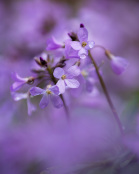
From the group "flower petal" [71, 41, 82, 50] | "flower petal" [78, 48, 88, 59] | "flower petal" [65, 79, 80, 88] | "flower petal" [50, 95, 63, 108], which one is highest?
"flower petal" [71, 41, 82, 50]

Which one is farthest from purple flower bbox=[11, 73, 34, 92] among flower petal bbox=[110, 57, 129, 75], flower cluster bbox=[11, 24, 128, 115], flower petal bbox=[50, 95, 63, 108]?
flower petal bbox=[110, 57, 129, 75]

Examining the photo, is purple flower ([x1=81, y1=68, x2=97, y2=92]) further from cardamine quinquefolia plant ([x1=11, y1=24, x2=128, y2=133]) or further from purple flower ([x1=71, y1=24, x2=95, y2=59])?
purple flower ([x1=71, y1=24, x2=95, y2=59])

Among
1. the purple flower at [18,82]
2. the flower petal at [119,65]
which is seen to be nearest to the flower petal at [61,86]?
the purple flower at [18,82]

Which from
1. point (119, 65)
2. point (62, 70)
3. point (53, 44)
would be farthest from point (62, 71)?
point (119, 65)

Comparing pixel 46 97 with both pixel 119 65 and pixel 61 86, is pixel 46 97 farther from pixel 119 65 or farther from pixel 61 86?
pixel 119 65

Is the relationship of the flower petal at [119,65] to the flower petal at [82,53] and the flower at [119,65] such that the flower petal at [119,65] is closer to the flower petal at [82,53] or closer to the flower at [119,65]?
the flower at [119,65]
